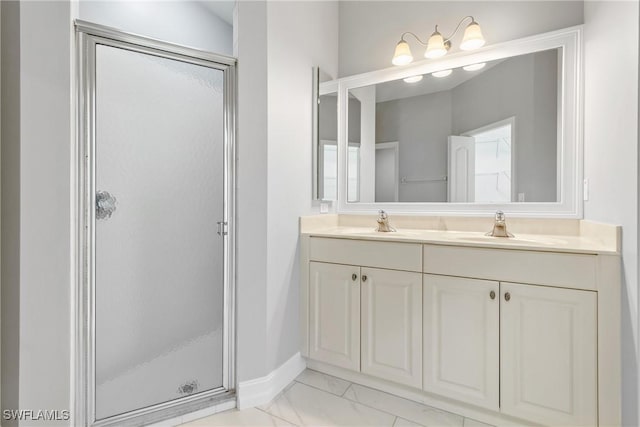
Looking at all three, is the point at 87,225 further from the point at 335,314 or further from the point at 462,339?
the point at 462,339

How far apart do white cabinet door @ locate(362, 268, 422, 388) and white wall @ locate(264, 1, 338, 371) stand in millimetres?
451

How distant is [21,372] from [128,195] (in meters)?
0.76

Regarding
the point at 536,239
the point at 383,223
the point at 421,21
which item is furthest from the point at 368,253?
the point at 421,21

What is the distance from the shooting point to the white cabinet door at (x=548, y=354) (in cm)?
123

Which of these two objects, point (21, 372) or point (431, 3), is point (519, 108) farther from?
point (21, 372)

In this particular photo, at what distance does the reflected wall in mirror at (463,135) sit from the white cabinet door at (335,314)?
701 millimetres

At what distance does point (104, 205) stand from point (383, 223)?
151cm

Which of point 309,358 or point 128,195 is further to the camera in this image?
point 309,358

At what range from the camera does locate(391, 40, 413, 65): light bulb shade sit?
6.72 feet

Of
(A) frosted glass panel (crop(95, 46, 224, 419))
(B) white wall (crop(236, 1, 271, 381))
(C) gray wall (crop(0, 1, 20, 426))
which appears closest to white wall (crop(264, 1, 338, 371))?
(B) white wall (crop(236, 1, 271, 381))

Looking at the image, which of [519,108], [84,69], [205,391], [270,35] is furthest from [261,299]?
[519,108]

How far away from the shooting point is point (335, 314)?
1.82 meters

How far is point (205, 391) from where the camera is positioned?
1.59 metres

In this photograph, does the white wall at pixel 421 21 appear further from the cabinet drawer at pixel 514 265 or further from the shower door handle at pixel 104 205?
the shower door handle at pixel 104 205
